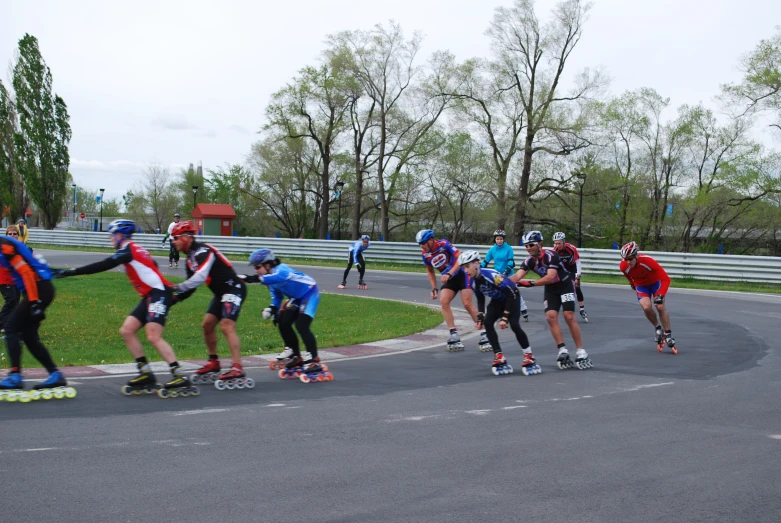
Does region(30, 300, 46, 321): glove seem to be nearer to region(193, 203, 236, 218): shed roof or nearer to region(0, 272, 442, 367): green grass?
region(0, 272, 442, 367): green grass

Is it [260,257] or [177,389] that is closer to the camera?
[177,389]

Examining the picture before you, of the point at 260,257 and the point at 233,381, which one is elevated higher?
the point at 260,257

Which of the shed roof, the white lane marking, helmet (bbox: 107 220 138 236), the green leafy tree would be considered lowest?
the white lane marking

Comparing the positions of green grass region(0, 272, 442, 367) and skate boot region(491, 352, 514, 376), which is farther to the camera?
green grass region(0, 272, 442, 367)

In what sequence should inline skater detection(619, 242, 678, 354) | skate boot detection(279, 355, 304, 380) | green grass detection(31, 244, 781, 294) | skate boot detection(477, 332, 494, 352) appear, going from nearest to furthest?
skate boot detection(279, 355, 304, 380)
inline skater detection(619, 242, 678, 354)
skate boot detection(477, 332, 494, 352)
green grass detection(31, 244, 781, 294)

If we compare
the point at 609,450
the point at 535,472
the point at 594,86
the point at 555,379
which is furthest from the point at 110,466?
the point at 594,86

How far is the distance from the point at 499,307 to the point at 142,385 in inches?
203

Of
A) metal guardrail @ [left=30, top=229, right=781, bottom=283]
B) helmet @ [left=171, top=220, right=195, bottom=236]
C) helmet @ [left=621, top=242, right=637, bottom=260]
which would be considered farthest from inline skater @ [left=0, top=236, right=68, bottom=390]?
metal guardrail @ [left=30, top=229, right=781, bottom=283]

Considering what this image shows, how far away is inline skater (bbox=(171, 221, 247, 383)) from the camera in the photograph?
353 inches

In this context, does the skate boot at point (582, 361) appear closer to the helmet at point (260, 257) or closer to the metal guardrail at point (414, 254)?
the helmet at point (260, 257)

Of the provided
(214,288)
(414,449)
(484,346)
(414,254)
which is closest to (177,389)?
(214,288)

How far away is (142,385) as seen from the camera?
844 cm

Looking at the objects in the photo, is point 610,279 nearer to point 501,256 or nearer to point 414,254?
point 414,254

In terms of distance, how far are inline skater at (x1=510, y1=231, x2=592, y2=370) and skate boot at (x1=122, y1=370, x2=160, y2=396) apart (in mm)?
5241
